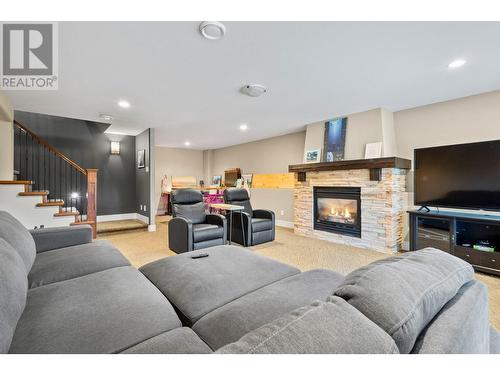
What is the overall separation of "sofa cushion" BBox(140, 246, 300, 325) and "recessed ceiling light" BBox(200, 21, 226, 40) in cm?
177

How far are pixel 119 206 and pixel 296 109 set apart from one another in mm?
4856

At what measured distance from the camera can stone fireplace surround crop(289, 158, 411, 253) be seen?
3.50 metres

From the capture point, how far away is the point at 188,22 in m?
1.76

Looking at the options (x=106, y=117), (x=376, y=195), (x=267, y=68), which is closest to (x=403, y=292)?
(x=267, y=68)

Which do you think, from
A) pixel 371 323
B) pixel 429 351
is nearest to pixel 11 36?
pixel 371 323

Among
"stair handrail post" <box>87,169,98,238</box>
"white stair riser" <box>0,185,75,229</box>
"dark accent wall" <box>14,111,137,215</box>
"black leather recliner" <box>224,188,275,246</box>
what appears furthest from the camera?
"dark accent wall" <box>14,111,137,215</box>

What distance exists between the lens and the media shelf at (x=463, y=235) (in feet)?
8.75

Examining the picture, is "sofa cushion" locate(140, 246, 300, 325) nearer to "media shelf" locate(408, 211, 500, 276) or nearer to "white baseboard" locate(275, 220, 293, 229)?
"media shelf" locate(408, 211, 500, 276)

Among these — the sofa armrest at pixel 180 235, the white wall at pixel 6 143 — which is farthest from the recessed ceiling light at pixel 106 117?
the sofa armrest at pixel 180 235

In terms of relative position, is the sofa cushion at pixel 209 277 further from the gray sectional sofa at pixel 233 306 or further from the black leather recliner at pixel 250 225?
the black leather recliner at pixel 250 225

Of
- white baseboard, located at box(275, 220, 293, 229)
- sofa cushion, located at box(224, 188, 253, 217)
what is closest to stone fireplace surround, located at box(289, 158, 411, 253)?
white baseboard, located at box(275, 220, 293, 229)

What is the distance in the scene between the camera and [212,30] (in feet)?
5.98

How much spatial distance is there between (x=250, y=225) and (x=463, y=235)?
2.87 meters
